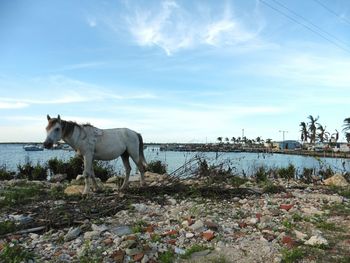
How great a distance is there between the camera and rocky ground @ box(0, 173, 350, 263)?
4605 millimetres

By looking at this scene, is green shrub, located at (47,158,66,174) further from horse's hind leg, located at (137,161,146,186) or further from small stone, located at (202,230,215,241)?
small stone, located at (202,230,215,241)

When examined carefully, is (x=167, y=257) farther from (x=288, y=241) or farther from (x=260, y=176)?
(x=260, y=176)

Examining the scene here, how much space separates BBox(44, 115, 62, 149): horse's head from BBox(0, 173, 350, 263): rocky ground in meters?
1.22

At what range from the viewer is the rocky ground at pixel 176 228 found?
4.61m

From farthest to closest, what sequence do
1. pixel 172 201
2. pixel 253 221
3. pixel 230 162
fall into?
pixel 230 162 < pixel 172 201 < pixel 253 221

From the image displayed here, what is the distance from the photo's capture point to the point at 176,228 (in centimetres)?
553

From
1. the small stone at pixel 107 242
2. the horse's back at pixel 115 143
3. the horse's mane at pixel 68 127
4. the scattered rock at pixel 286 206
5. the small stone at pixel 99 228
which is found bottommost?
the small stone at pixel 107 242

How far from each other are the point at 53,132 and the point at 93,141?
103 centimetres

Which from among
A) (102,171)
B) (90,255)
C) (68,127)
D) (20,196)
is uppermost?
(68,127)

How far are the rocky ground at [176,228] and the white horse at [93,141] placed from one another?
1108mm

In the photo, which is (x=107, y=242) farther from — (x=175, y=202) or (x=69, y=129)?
(x=69, y=129)

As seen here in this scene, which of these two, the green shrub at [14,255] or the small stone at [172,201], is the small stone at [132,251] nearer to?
the green shrub at [14,255]

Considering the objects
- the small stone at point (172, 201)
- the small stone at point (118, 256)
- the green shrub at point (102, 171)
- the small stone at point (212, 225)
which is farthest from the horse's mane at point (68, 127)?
the green shrub at point (102, 171)

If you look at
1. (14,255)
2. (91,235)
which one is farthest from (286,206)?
(14,255)
